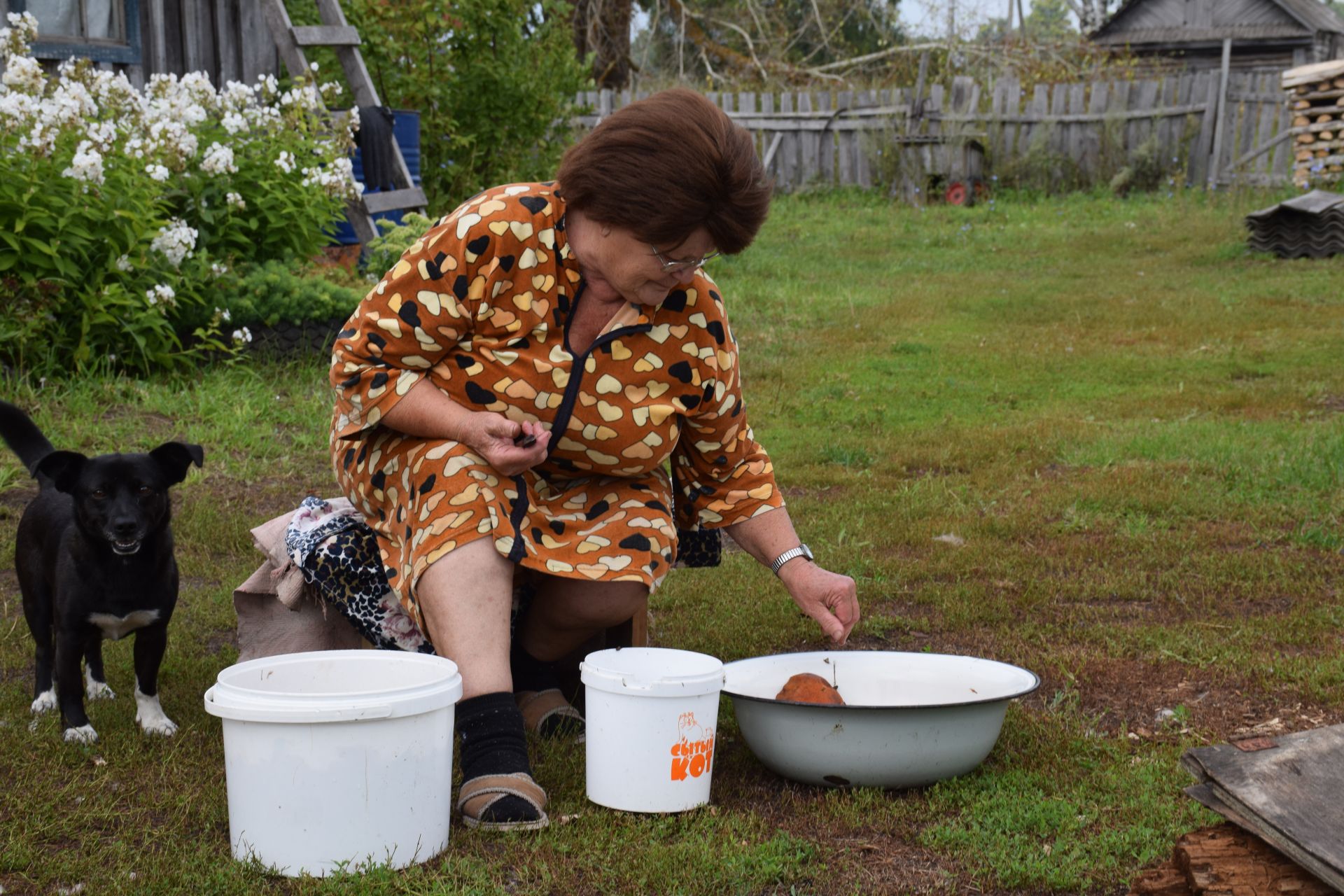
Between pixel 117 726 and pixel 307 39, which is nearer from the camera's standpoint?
pixel 117 726

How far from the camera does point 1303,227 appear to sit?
36.2 ft

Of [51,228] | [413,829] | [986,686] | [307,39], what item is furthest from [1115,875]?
[307,39]

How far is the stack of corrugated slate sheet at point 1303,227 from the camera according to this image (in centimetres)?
1085

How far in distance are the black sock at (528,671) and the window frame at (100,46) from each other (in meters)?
5.46

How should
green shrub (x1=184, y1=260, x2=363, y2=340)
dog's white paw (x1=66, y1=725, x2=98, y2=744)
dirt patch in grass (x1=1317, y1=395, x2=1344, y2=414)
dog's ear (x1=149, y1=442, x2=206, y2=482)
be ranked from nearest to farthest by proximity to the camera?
dog's white paw (x1=66, y1=725, x2=98, y2=744), dog's ear (x1=149, y1=442, x2=206, y2=482), green shrub (x1=184, y1=260, x2=363, y2=340), dirt patch in grass (x1=1317, y1=395, x2=1344, y2=414)

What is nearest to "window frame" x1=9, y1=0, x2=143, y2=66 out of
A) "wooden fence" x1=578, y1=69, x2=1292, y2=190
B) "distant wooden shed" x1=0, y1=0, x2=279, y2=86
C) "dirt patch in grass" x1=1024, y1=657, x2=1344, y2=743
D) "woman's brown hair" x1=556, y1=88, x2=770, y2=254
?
"distant wooden shed" x1=0, y1=0, x2=279, y2=86

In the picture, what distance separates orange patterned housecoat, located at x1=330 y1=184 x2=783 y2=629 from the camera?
2.64m

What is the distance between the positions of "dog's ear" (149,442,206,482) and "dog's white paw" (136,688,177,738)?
49cm

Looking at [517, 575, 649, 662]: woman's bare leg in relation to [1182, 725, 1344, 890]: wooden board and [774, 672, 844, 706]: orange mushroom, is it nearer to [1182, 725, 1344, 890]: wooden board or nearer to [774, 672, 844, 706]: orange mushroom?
[774, 672, 844, 706]: orange mushroom

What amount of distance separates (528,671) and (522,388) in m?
0.73

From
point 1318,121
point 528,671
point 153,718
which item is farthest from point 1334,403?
point 1318,121

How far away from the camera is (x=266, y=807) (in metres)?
2.17

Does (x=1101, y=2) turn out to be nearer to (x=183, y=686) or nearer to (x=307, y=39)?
(x=307, y=39)

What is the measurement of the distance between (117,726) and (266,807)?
3.14 ft
